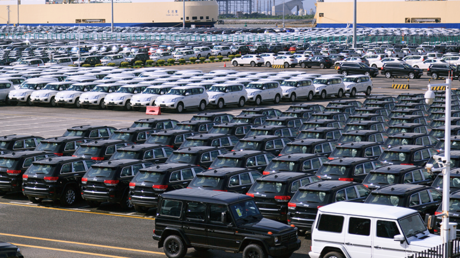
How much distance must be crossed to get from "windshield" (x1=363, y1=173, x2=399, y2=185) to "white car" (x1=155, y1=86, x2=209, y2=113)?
77.0 ft

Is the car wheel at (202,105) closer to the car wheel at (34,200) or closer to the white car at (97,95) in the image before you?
the white car at (97,95)

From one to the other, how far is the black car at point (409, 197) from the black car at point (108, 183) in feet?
23.9

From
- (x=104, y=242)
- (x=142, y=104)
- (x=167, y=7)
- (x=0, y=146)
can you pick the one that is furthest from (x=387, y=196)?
(x=167, y=7)

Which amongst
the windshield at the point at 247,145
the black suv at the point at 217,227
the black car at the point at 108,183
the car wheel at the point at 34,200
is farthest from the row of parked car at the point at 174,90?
the black suv at the point at 217,227

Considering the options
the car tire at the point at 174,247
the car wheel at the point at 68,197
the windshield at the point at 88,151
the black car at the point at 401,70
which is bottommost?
the car wheel at the point at 68,197

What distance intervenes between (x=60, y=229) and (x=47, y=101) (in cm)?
2985

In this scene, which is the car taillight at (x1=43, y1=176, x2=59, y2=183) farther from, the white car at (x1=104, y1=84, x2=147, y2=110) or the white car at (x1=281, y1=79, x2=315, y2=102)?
the white car at (x1=281, y1=79, x2=315, y2=102)

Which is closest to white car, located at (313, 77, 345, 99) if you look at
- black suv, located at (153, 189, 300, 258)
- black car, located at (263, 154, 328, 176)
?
Result: black car, located at (263, 154, 328, 176)

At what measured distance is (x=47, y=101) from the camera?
1773 inches

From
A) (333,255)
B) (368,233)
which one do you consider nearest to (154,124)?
(333,255)

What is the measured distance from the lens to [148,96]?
4153 cm

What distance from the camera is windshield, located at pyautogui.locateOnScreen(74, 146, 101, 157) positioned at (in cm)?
2274

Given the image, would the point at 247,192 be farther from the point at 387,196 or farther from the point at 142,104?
the point at 142,104

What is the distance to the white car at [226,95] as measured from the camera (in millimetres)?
41906
